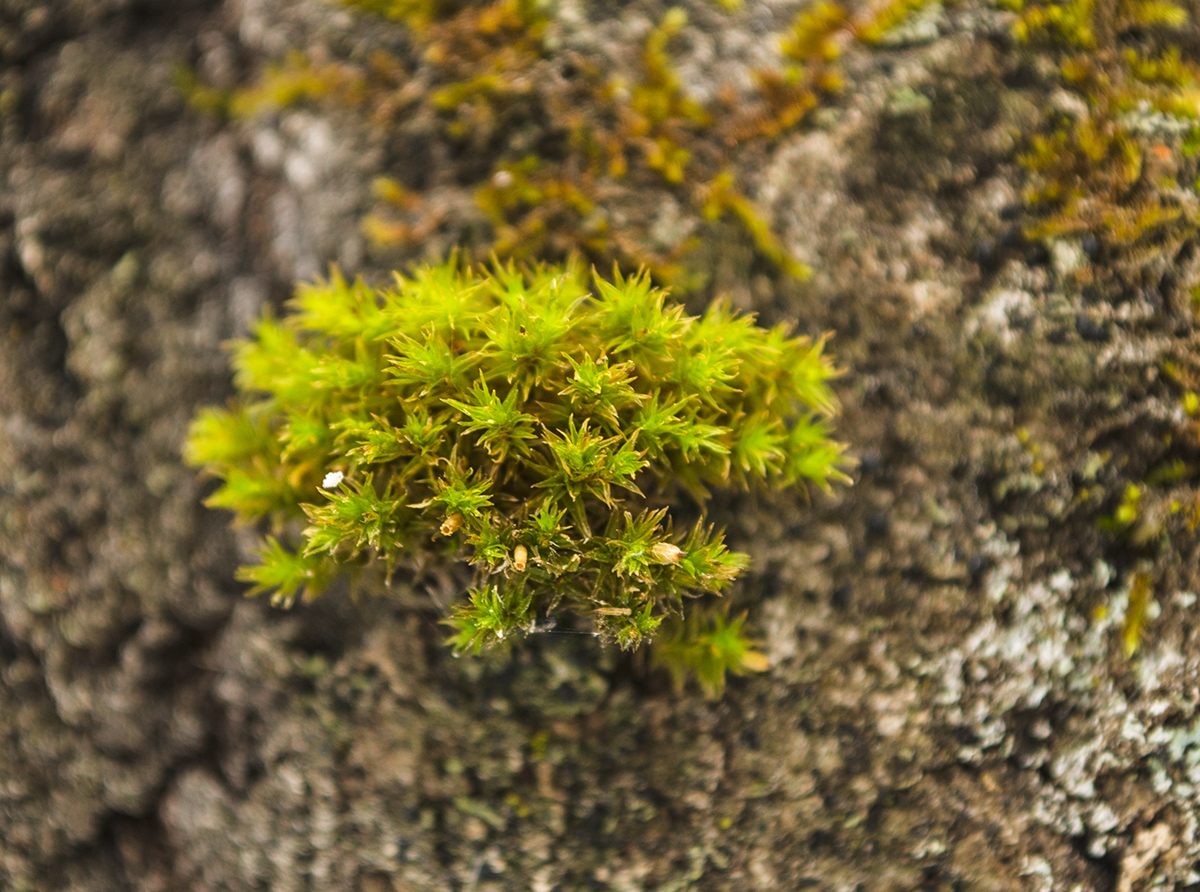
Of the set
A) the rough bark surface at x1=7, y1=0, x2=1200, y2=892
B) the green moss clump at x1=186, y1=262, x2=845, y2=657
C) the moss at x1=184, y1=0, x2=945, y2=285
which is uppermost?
the moss at x1=184, y1=0, x2=945, y2=285

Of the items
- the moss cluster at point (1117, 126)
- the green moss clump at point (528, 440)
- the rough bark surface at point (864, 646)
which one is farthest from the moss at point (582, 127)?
the moss cluster at point (1117, 126)

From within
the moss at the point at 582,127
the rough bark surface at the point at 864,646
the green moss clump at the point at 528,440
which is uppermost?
the moss at the point at 582,127

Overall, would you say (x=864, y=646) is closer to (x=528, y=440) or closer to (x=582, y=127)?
(x=528, y=440)

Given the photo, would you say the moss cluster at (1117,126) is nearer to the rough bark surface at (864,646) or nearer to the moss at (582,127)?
the rough bark surface at (864,646)

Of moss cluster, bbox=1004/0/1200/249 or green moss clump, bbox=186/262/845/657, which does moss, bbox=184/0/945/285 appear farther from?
moss cluster, bbox=1004/0/1200/249

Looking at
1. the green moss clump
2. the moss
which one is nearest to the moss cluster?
the moss

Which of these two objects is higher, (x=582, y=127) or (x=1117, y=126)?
(x=582, y=127)

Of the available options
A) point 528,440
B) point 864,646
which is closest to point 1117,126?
point 864,646

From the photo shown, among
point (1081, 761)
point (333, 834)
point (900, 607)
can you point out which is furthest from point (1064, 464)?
point (333, 834)

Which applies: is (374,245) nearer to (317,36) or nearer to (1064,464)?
(317,36)
